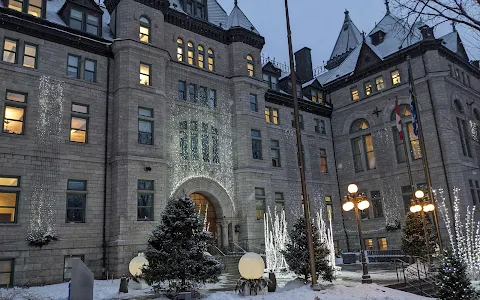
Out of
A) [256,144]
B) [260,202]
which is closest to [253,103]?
[256,144]

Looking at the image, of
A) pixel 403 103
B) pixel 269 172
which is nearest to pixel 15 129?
pixel 269 172

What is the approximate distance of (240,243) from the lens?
27094 millimetres

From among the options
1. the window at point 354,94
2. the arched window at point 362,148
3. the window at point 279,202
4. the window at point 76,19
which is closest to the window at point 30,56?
the window at point 76,19

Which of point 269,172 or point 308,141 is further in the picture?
point 308,141

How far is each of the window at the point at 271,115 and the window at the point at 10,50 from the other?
742 inches

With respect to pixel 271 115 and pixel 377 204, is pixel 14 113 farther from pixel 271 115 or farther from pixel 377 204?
pixel 377 204

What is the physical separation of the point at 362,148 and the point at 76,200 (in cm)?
2468

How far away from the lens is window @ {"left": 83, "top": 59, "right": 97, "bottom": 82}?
23.4 m

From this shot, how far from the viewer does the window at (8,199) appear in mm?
19297

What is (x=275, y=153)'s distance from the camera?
32.9 metres

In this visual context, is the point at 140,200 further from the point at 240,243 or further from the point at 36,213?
the point at 240,243

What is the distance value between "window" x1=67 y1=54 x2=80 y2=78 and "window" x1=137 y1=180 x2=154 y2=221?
7376 mm

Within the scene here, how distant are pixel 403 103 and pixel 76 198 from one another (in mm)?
26070

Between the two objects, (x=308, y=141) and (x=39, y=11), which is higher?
(x=39, y=11)
